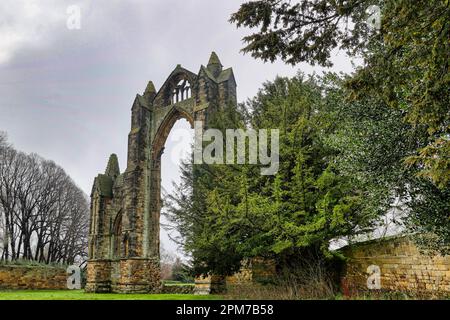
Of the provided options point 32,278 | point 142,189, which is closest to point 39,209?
point 32,278

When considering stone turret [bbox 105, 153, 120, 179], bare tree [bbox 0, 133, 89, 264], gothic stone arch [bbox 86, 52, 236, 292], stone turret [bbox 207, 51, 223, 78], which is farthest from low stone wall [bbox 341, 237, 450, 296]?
bare tree [bbox 0, 133, 89, 264]

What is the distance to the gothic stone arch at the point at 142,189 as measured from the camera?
18.2 meters

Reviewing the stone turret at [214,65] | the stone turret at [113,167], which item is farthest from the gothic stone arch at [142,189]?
the stone turret at [113,167]

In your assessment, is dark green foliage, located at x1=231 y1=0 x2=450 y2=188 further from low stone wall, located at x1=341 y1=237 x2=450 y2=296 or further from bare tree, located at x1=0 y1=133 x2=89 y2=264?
bare tree, located at x1=0 y1=133 x2=89 y2=264

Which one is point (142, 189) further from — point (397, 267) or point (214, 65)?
point (397, 267)

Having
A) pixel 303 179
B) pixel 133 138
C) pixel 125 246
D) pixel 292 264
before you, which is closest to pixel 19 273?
pixel 125 246

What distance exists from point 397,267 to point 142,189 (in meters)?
14.4

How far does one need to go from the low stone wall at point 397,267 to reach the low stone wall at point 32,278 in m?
21.9

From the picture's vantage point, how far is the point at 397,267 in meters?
9.28

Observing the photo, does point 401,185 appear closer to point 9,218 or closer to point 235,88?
point 235,88

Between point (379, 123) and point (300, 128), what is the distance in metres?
2.01

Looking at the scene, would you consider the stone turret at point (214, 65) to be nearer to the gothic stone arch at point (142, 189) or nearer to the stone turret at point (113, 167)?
the gothic stone arch at point (142, 189)

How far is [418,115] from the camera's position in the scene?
4926 mm

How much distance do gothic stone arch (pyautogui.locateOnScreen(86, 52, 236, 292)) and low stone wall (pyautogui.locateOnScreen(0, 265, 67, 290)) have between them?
5819 mm
